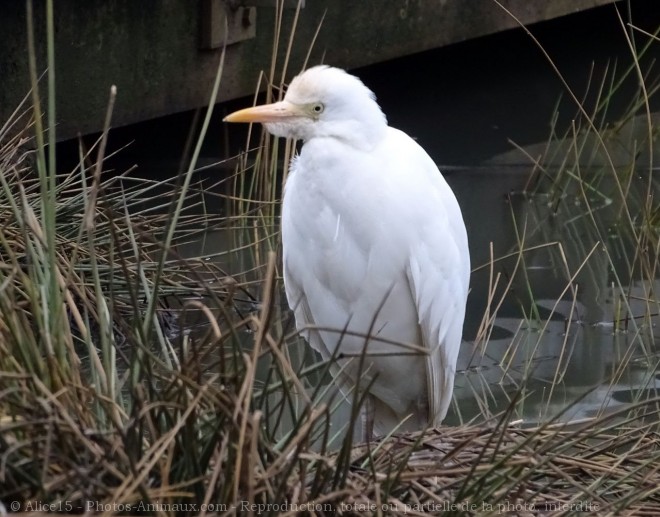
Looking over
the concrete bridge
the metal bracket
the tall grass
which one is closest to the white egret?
the tall grass

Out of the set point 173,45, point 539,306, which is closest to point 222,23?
point 173,45

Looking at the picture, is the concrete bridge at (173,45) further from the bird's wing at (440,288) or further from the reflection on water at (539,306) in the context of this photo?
the bird's wing at (440,288)

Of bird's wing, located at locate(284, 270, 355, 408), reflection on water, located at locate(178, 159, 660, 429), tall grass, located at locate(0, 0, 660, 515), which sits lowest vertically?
reflection on water, located at locate(178, 159, 660, 429)

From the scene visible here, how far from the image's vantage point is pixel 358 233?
2.78m

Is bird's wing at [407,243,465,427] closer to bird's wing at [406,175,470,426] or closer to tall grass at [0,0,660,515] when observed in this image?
bird's wing at [406,175,470,426]

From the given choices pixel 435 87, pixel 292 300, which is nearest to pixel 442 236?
pixel 292 300

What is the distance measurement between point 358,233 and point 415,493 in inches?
36.4

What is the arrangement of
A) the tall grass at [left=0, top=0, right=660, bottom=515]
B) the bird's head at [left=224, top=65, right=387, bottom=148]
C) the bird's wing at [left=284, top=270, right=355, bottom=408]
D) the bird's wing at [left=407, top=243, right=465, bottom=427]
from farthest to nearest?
the bird's wing at [left=284, top=270, right=355, bottom=408] → the bird's wing at [left=407, top=243, right=465, bottom=427] → the bird's head at [left=224, top=65, right=387, bottom=148] → the tall grass at [left=0, top=0, right=660, bottom=515]

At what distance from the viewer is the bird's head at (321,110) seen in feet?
8.41

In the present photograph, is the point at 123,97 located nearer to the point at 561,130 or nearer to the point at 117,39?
the point at 117,39

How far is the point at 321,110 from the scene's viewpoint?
2.61 metres

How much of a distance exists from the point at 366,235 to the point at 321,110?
0.35 m

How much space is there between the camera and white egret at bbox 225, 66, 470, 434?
103 inches

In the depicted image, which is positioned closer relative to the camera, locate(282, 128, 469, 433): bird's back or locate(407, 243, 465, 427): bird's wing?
locate(282, 128, 469, 433): bird's back
